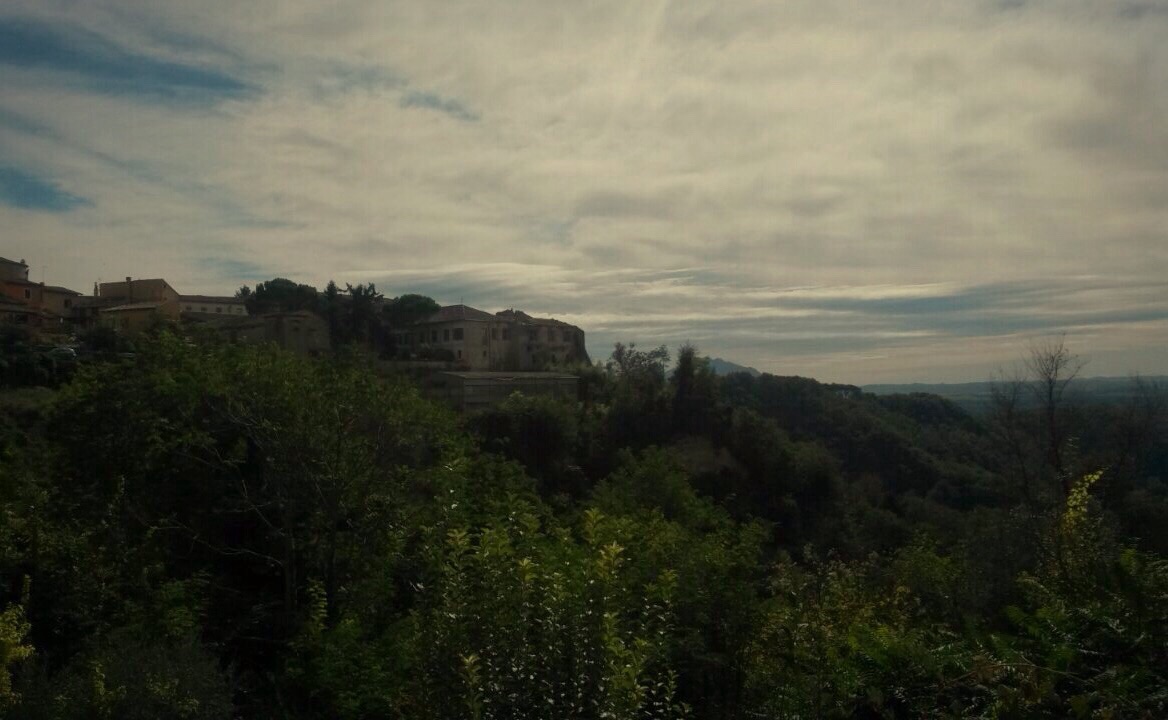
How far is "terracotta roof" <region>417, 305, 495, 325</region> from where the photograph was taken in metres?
58.3

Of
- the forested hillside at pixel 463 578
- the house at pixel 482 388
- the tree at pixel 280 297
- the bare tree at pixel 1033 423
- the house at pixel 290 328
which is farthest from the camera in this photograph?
the tree at pixel 280 297

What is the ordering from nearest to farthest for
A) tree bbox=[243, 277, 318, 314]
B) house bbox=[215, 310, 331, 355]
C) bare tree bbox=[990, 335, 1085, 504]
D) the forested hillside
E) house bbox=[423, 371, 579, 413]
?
the forested hillside → bare tree bbox=[990, 335, 1085, 504] → house bbox=[423, 371, 579, 413] → house bbox=[215, 310, 331, 355] → tree bbox=[243, 277, 318, 314]

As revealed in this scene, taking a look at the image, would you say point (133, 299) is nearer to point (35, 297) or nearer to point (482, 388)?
point (35, 297)

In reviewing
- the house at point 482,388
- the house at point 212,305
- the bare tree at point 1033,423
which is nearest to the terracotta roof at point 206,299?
the house at point 212,305

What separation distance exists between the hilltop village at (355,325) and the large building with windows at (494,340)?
0.24ft

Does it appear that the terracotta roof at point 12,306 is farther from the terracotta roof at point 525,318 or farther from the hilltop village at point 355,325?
the terracotta roof at point 525,318

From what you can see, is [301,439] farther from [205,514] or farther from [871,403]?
[871,403]

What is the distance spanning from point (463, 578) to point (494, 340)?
54.3 metres

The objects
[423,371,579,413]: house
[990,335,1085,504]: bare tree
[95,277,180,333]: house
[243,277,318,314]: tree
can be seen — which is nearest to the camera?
[990,335,1085,504]: bare tree

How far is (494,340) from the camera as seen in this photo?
59719 millimetres

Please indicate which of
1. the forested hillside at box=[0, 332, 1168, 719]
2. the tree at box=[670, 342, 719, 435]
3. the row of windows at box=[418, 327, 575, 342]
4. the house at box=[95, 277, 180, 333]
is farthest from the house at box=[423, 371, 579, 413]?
the house at box=[95, 277, 180, 333]

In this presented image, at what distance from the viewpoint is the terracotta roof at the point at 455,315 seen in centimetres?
5828

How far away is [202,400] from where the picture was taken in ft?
54.2

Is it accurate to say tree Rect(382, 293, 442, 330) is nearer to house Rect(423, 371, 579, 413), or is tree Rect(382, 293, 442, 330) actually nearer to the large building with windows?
the large building with windows
